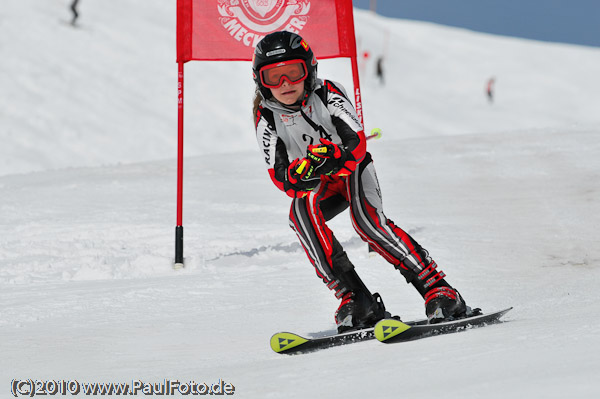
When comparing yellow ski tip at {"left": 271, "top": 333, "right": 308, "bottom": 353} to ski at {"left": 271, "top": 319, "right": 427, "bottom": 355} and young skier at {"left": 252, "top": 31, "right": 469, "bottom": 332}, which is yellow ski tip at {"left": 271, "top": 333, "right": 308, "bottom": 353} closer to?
ski at {"left": 271, "top": 319, "right": 427, "bottom": 355}

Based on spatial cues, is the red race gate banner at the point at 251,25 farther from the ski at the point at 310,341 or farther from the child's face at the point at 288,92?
the ski at the point at 310,341

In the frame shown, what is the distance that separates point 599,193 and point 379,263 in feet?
11.8

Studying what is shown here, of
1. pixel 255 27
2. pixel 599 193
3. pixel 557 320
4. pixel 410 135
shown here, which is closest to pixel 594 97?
pixel 410 135

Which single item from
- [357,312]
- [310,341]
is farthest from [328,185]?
[310,341]

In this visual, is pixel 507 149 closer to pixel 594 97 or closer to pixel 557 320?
pixel 557 320

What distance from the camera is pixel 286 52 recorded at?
11.6 feet

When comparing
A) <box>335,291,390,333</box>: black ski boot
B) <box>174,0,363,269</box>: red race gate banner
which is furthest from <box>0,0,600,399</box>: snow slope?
<box>174,0,363,269</box>: red race gate banner

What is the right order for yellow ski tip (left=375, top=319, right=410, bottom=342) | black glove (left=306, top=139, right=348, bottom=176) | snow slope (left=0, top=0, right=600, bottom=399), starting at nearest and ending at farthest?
snow slope (left=0, top=0, right=600, bottom=399) → yellow ski tip (left=375, top=319, right=410, bottom=342) → black glove (left=306, top=139, right=348, bottom=176)

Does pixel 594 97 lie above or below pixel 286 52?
above

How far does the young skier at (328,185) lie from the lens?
355 centimetres

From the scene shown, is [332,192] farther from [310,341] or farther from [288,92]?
[310,341]

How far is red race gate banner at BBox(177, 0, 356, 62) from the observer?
6.16 metres

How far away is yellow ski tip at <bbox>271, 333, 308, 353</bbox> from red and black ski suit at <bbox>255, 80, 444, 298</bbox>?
1.42 ft

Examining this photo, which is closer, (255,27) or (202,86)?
(255,27)
